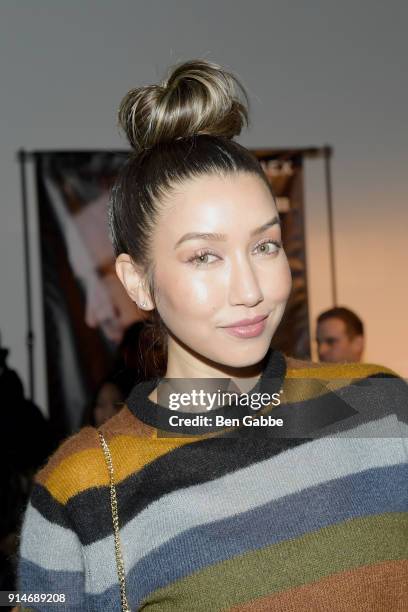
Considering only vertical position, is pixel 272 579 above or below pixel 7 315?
below

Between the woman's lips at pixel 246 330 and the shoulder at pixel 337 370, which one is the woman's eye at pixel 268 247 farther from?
the shoulder at pixel 337 370

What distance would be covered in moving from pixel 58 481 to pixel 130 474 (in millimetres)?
108

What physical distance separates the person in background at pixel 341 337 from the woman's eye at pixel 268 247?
7.99 feet

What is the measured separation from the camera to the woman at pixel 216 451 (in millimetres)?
1207

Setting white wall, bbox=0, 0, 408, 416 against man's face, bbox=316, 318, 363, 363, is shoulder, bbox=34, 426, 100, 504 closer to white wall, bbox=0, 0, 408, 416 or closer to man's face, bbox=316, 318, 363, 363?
man's face, bbox=316, 318, 363, 363

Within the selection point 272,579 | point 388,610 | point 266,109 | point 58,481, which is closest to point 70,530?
point 58,481

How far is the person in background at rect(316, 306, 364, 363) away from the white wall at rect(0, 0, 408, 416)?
912 mm

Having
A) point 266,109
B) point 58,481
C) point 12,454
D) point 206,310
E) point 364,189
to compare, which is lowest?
point 12,454

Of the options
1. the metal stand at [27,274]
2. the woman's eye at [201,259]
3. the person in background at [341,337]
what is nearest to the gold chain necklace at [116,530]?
the woman's eye at [201,259]

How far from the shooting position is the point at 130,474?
1287 millimetres

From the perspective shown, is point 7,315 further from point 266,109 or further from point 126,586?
point 126,586

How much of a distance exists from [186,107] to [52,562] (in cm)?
71

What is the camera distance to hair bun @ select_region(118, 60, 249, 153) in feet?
4.43

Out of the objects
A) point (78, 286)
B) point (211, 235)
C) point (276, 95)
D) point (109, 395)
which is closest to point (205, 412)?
point (211, 235)
